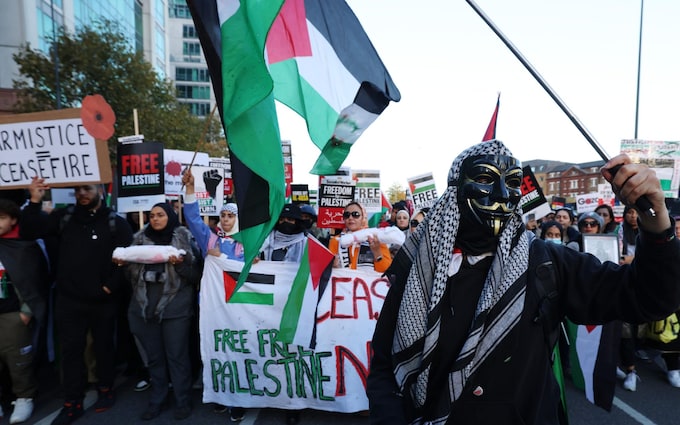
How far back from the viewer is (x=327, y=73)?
8.26 feet

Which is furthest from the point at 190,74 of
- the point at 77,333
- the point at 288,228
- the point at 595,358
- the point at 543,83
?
the point at 543,83

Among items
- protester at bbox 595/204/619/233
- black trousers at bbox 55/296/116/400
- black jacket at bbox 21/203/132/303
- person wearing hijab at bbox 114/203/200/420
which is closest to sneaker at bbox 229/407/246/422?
person wearing hijab at bbox 114/203/200/420

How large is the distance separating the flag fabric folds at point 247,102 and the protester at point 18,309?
3222 mm

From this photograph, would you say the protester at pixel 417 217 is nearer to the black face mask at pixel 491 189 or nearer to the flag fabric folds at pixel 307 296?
the flag fabric folds at pixel 307 296

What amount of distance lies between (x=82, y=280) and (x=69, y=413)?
47.6 inches

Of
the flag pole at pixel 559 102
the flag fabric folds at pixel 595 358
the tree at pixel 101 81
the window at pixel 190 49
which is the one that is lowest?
the flag fabric folds at pixel 595 358

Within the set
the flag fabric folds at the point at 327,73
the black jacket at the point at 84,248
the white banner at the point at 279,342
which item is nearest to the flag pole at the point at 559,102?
the flag fabric folds at the point at 327,73

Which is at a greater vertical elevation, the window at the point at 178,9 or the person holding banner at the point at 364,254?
the window at the point at 178,9

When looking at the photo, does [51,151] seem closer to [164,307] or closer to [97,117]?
[97,117]

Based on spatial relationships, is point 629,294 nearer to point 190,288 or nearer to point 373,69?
point 373,69

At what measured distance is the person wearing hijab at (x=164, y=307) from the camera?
3.93 m

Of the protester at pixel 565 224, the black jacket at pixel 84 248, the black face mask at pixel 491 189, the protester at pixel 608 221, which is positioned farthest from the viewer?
the protester at pixel 608 221

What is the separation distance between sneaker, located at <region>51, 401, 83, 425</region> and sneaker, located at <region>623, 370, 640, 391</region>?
18.4 feet

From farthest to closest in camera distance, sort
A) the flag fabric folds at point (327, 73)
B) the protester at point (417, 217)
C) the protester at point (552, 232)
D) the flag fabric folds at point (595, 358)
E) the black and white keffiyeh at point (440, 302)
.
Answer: the protester at point (417, 217) < the protester at point (552, 232) < the flag fabric folds at point (595, 358) < the flag fabric folds at point (327, 73) < the black and white keffiyeh at point (440, 302)
